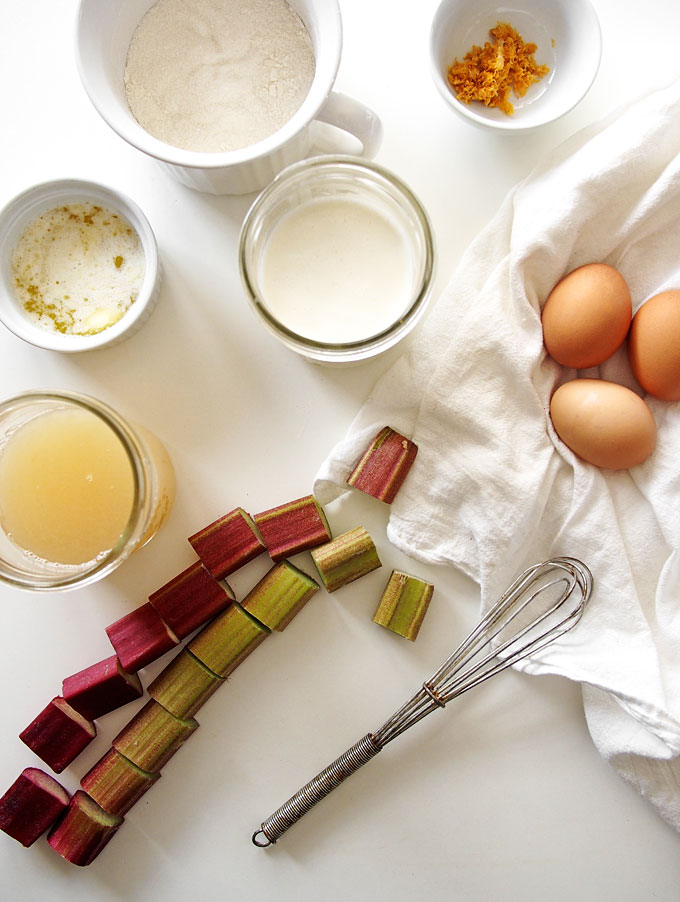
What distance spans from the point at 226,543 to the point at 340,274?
1.12 ft

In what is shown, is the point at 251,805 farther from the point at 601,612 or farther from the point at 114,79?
the point at 114,79

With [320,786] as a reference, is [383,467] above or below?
above

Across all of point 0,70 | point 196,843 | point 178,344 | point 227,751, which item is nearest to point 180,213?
point 178,344

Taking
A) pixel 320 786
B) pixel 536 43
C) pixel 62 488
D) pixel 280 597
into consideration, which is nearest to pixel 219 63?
pixel 536 43

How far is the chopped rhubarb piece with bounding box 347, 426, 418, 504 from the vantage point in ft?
2.68

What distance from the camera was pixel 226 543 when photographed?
83 centimetres

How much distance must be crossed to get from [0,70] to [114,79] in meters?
0.25

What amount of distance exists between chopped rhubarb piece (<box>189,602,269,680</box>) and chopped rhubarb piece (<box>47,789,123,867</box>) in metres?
0.22

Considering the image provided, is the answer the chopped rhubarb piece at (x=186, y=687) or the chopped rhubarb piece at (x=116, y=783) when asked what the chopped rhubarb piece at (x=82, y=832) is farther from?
the chopped rhubarb piece at (x=186, y=687)

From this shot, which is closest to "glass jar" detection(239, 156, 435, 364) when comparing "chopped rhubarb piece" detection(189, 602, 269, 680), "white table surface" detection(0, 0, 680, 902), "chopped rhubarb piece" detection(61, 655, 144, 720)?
"white table surface" detection(0, 0, 680, 902)

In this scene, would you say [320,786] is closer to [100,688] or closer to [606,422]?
[100,688]

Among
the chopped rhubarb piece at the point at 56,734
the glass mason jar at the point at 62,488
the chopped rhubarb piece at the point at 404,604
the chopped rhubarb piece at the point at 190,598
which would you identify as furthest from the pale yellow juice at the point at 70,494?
the chopped rhubarb piece at the point at 404,604

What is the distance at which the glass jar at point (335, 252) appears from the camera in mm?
740

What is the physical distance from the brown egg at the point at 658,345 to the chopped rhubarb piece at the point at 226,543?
1.57 ft
